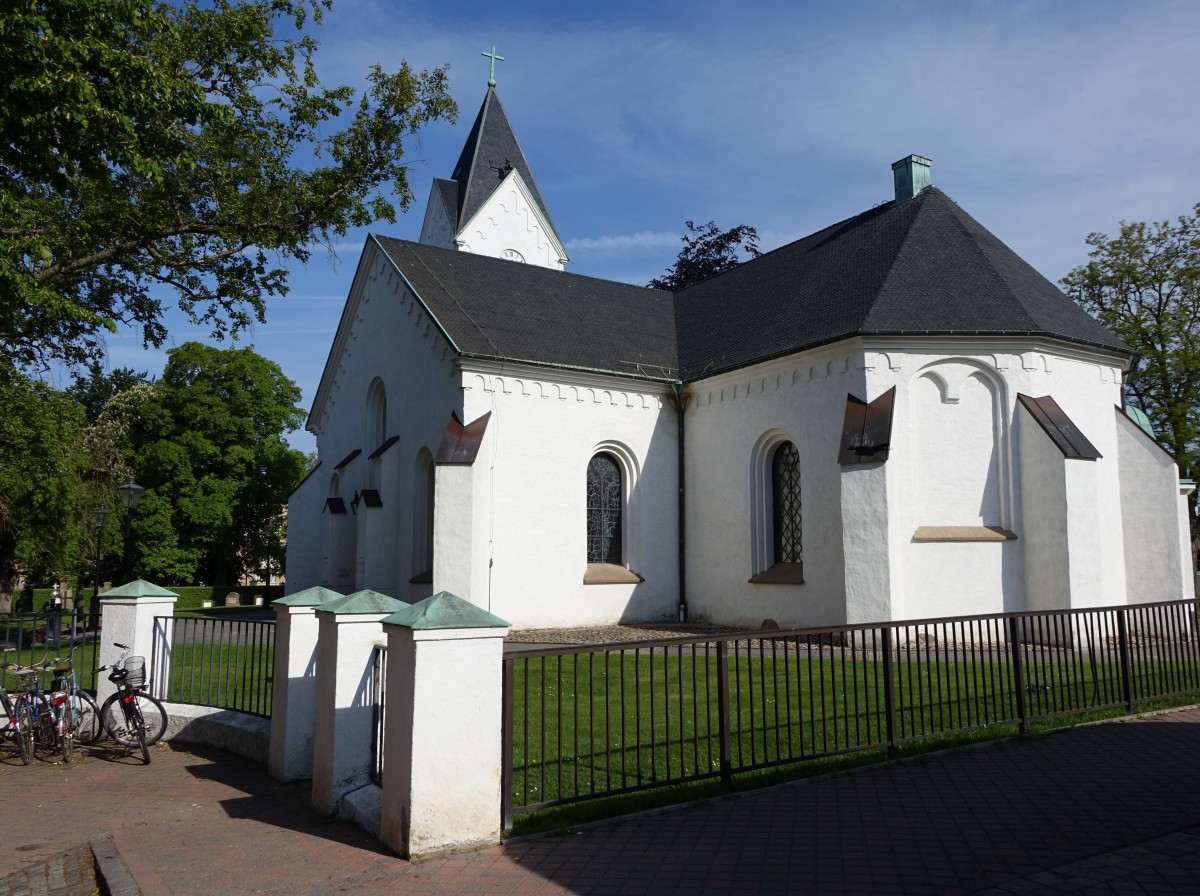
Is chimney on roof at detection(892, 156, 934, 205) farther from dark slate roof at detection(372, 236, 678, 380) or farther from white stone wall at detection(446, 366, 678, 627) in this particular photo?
white stone wall at detection(446, 366, 678, 627)

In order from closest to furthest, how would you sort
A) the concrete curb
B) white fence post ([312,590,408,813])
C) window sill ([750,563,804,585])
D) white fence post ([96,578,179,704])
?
the concrete curb
white fence post ([312,590,408,813])
white fence post ([96,578,179,704])
window sill ([750,563,804,585])

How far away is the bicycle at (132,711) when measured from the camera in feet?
28.7

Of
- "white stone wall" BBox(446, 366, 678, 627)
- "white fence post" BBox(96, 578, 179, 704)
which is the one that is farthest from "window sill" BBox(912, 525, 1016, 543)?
"white fence post" BBox(96, 578, 179, 704)

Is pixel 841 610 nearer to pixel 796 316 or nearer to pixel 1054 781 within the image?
pixel 796 316

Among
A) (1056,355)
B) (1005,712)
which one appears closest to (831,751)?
(1005,712)

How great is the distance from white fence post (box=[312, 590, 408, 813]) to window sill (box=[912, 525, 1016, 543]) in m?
A: 11.8

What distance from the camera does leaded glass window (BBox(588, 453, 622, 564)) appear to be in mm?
20188

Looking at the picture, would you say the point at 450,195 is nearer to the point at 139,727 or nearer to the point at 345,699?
the point at 139,727

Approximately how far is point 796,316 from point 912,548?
5.80 meters

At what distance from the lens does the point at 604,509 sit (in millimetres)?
20344

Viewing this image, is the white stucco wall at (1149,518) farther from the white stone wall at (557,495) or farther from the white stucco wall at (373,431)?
the white stucco wall at (373,431)

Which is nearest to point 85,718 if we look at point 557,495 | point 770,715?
point 770,715

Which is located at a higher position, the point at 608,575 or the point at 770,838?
the point at 608,575

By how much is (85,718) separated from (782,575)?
1259 centimetres
